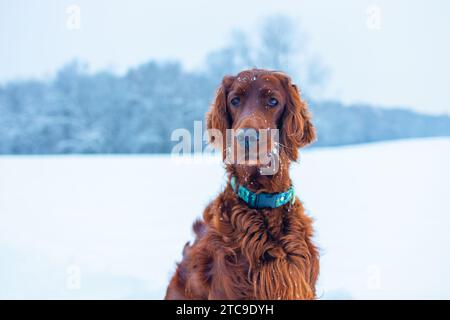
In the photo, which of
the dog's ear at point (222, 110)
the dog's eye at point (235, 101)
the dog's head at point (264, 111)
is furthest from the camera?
the dog's ear at point (222, 110)

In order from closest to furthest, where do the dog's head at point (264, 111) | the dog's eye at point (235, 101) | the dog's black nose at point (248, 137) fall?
the dog's black nose at point (248, 137)
the dog's head at point (264, 111)
the dog's eye at point (235, 101)

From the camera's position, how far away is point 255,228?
194 cm

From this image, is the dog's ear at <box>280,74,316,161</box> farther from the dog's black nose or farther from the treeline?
the treeline

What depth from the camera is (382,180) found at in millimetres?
5707

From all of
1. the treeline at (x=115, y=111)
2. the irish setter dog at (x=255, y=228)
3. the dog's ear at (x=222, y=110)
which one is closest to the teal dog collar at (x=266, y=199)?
the irish setter dog at (x=255, y=228)

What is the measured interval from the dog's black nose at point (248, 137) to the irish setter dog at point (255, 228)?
0.02 meters

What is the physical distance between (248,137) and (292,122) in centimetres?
37

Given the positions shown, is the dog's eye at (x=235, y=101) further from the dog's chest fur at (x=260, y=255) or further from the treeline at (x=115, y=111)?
the treeline at (x=115, y=111)

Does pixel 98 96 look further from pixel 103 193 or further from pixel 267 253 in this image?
pixel 267 253

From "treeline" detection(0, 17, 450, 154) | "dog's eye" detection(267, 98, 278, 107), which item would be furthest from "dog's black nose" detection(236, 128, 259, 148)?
"treeline" detection(0, 17, 450, 154)

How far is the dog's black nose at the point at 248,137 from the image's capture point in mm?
1848

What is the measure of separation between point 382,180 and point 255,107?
168 inches

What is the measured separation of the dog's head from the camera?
197 cm
